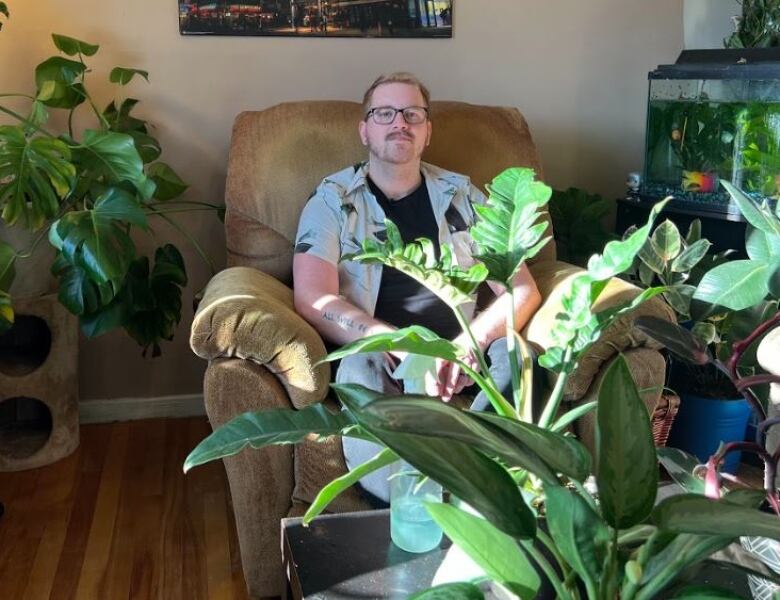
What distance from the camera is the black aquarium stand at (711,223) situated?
230 centimetres

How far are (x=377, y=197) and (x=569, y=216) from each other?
0.78 meters

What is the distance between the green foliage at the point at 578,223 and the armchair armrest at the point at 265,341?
46.8 inches

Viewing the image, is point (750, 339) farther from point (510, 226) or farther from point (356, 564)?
point (356, 564)

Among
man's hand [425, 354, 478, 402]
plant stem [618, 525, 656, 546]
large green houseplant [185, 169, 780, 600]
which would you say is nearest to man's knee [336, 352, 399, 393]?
man's hand [425, 354, 478, 402]

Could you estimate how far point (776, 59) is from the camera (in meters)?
2.25

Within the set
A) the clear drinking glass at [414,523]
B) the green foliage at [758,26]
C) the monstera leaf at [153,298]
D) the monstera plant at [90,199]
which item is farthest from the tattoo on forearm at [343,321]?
the green foliage at [758,26]

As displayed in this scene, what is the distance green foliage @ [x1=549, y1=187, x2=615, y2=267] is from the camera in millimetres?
2545

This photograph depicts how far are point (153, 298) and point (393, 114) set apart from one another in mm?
836

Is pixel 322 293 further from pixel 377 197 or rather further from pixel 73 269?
pixel 73 269

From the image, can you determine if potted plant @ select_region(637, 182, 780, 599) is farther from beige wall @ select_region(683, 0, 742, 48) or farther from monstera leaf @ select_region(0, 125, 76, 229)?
beige wall @ select_region(683, 0, 742, 48)

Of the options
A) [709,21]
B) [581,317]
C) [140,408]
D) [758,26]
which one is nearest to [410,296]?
[140,408]

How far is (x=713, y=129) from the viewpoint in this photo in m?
2.41

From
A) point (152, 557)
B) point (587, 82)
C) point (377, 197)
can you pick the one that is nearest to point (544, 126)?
point (587, 82)

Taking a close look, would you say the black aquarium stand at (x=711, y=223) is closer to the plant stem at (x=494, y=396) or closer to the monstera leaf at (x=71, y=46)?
the plant stem at (x=494, y=396)
